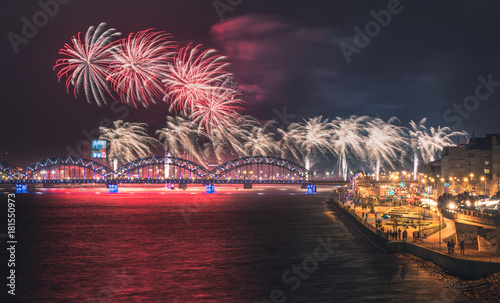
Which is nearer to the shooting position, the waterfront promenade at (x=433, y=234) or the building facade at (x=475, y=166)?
the waterfront promenade at (x=433, y=234)

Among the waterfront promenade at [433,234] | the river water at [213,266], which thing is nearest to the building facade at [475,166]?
the waterfront promenade at [433,234]

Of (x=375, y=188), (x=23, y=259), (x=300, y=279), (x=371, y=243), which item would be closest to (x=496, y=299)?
(x=300, y=279)

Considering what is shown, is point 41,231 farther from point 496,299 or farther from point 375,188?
point 375,188

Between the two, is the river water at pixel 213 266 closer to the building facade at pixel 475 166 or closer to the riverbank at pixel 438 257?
the riverbank at pixel 438 257

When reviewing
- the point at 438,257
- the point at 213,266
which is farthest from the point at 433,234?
the point at 213,266

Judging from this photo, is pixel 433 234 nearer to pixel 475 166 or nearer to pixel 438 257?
pixel 438 257

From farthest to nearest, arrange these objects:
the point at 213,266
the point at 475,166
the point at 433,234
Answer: the point at 475,166
the point at 433,234
the point at 213,266

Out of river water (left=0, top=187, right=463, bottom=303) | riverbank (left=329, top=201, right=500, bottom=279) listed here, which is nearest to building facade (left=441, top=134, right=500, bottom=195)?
river water (left=0, top=187, right=463, bottom=303)

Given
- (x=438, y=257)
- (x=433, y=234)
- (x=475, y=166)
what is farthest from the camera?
(x=475, y=166)
